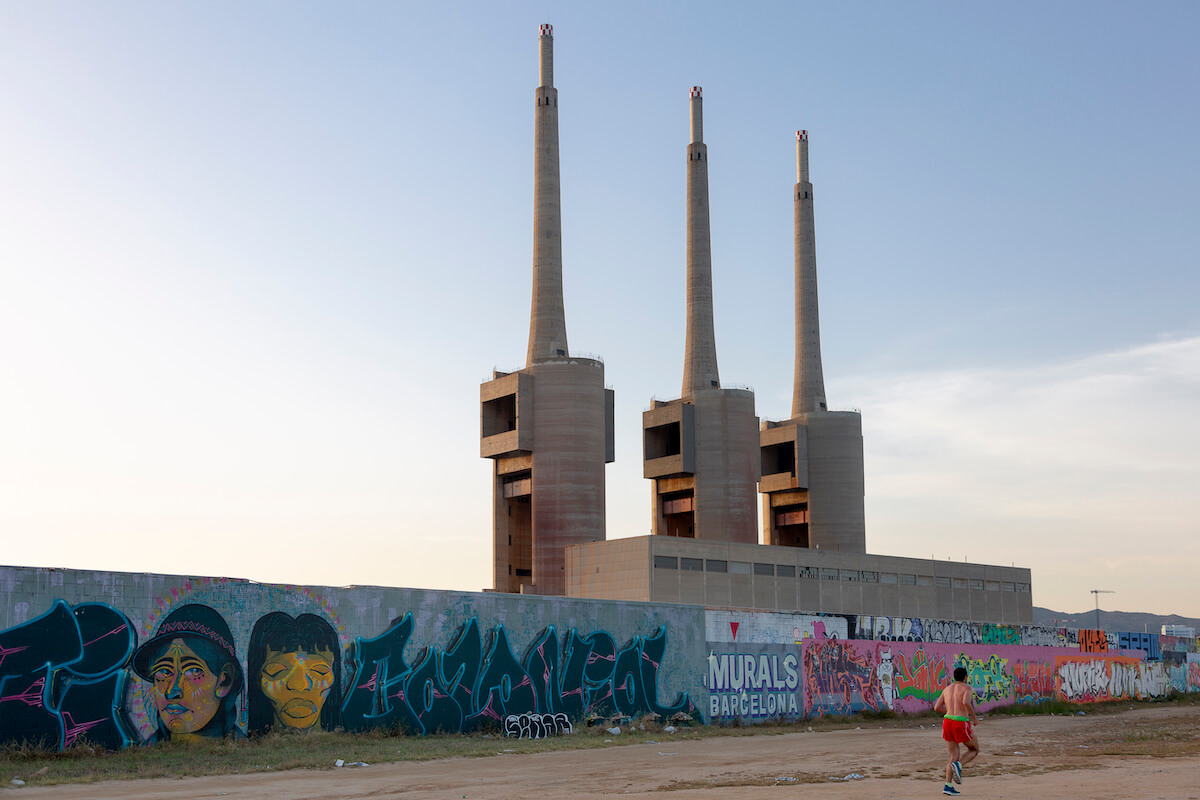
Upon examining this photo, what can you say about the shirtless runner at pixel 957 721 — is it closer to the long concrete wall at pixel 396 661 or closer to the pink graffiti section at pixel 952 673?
the long concrete wall at pixel 396 661

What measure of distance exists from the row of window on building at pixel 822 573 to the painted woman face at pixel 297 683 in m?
47.3

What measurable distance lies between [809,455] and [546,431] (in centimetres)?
3105

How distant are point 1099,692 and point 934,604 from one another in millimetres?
35060

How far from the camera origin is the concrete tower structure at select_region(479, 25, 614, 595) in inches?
3310

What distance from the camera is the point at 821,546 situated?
342 feet

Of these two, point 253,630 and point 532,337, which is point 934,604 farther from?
point 253,630

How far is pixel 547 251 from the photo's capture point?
89.1 m

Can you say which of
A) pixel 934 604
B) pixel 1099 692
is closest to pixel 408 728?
pixel 1099 692

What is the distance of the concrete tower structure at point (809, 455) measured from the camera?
343ft

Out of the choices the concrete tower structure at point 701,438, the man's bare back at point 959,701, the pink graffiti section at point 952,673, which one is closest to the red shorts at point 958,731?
the man's bare back at point 959,701

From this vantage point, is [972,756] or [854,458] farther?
[854,458]

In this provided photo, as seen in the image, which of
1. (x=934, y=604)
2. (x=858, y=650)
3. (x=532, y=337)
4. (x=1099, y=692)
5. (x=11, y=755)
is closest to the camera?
(x=11, y=755)

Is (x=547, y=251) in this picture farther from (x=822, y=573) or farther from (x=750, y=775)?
(x=750, y=775)

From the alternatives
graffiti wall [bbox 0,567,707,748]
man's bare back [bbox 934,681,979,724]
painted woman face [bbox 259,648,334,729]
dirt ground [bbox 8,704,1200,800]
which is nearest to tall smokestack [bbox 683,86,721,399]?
graffiti wall [bbox 0,567,707,748]
